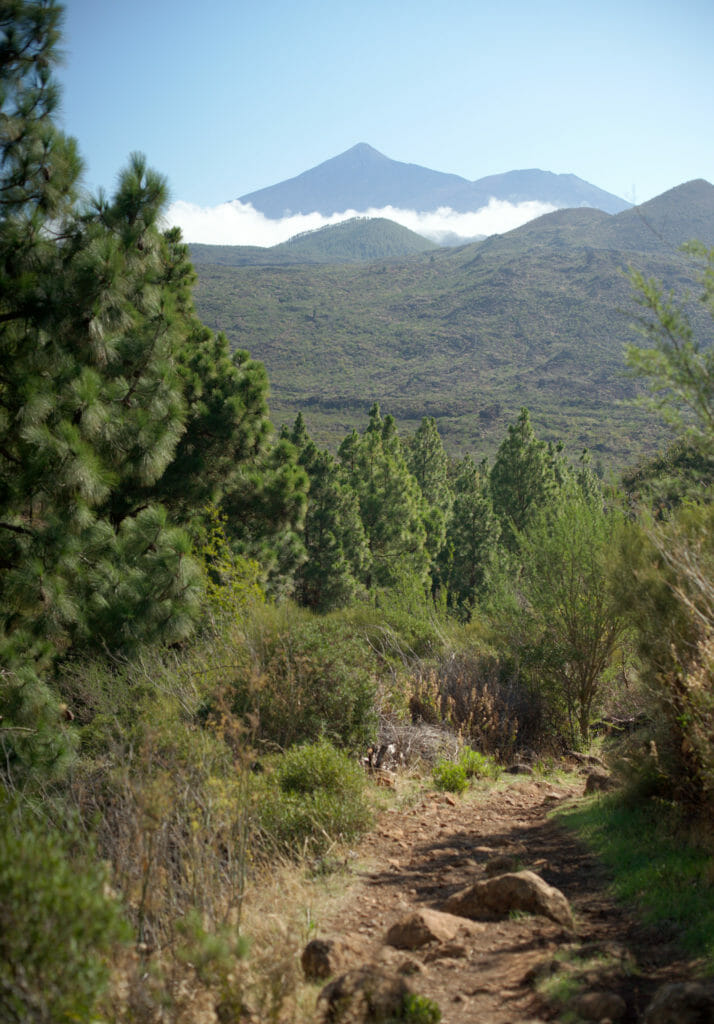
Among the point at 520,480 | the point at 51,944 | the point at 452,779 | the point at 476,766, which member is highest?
the point at 51,944

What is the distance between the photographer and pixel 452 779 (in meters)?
7.54

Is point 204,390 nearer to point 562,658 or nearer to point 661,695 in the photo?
point 562,658

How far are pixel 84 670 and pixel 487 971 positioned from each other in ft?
22.2

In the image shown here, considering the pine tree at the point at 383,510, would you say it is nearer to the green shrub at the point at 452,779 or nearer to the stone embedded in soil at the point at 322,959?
the green shrub at the point at 452,779

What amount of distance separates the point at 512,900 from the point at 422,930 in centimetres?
64

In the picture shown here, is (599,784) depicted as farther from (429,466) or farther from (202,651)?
(429,466)

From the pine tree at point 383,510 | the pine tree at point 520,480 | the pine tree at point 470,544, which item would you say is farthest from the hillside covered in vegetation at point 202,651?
the pine tree at point 520,480

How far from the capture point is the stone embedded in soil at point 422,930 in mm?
4047

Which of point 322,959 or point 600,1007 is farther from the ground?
point 600,1007

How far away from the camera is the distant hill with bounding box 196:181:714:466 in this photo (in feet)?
309

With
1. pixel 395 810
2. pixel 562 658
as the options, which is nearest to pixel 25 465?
pixel 395 810

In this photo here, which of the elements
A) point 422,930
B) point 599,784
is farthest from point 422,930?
point 599,784

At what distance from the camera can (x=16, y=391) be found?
6.98 meters

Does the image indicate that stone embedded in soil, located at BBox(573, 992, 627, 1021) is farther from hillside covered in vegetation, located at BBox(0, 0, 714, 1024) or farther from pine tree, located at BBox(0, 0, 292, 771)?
pine tree, located at BBox(0, 0, 292, 771)
